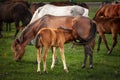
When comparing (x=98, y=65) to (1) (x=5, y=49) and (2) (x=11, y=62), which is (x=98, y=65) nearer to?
(2) (x=11, y=62)

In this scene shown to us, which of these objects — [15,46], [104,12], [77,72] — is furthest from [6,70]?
[104,12]

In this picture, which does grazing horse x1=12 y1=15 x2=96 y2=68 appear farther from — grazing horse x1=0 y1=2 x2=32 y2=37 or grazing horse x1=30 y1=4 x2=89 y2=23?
grazing horse x1=0 y1=2 x2=32 y2=37

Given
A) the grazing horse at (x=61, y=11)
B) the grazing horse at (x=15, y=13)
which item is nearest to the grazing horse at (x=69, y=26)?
the grazing horse at (x=61, y=11)

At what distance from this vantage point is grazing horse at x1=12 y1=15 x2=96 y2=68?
1308cm

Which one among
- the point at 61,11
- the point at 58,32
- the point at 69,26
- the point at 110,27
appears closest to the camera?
the point at 58,32

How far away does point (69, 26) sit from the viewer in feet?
43.6

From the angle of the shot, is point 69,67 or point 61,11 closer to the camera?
point 69,67

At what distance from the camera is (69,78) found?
11.5 metres

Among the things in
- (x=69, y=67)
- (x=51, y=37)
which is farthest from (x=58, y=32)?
(x=69, y=67)

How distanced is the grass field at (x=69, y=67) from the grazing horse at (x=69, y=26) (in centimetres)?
57

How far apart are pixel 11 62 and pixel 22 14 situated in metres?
7.79

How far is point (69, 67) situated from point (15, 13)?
9794 mm

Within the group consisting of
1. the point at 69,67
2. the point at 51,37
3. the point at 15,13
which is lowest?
the point at 15,13

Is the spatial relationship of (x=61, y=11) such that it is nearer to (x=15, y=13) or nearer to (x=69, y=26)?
(x=69, y=26)
